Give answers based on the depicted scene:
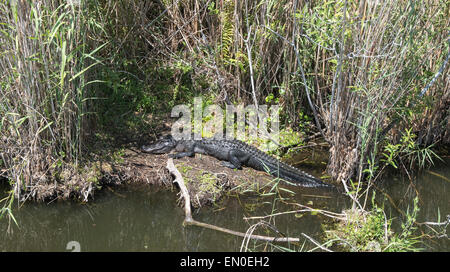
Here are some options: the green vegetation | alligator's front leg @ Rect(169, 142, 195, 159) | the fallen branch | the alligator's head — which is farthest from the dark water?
alligator's front leg @ Rect(169, 142, 195, 159)

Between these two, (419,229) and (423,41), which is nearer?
(419,229)

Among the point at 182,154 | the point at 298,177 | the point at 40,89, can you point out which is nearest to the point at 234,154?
the point at 182,154

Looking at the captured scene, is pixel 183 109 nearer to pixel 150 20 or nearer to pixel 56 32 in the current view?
pixel 150 20

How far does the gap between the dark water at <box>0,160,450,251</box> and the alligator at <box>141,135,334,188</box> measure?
237 millimetres

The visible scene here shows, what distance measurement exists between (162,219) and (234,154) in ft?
4.92

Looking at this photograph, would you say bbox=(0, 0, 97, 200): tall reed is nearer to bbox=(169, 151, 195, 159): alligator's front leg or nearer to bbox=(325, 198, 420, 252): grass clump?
bbox=(169, 151, 195, 159): alligator's front leg

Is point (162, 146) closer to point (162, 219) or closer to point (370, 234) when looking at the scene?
point (162, 219)

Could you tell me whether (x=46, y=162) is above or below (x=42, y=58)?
below

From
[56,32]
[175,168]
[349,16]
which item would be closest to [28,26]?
[56,32]

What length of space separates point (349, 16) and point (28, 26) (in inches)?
120

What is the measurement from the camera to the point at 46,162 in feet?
15.6

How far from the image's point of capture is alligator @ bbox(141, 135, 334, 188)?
552cm

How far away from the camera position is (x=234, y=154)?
5.92 metres

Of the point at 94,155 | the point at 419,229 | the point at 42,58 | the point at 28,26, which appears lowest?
the point at 419,229
